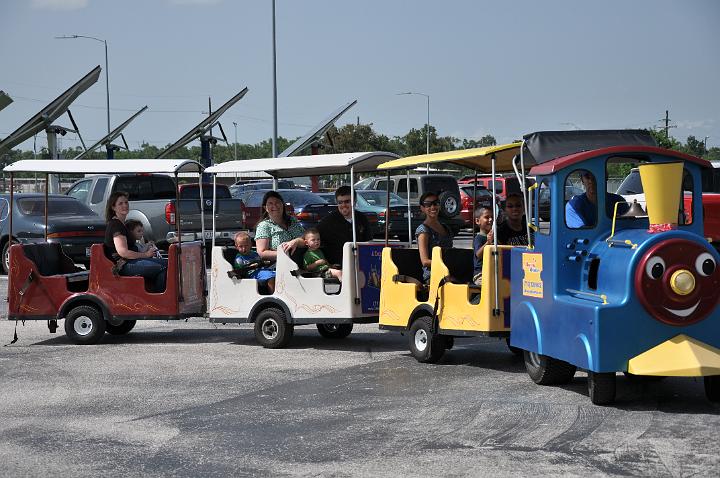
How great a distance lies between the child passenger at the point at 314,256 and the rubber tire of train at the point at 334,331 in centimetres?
89

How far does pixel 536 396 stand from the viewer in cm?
856

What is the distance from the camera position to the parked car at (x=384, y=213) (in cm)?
2795

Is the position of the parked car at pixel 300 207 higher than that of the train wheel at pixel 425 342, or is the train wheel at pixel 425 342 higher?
the parked car at pixel 300 207

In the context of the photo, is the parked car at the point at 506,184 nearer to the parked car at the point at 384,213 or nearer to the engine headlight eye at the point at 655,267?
the parked car at the point at 384,213

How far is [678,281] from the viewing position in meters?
7.73

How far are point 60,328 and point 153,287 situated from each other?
200 cm

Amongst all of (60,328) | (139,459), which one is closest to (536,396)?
(139,459)

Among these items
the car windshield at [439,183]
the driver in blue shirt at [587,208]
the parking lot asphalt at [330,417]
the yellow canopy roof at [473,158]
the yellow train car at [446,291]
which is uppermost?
the car windshield at [439,183]

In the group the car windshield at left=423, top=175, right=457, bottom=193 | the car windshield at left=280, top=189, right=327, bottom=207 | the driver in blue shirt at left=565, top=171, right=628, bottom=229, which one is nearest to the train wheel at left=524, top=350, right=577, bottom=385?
the driver in blue shirt at left=565, top=171, right=628, bottom=229

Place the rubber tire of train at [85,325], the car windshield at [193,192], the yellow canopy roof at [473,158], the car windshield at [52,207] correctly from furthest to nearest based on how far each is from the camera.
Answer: the car windshield at [193,192], the car windshield at [52,207], the rubber tire of train at [85,325], the yellow canopy roof at [473,158]

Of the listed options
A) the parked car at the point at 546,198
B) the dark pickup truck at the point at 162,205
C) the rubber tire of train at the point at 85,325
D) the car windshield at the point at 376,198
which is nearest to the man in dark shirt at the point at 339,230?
the rubber tire of train at the point at 85,325

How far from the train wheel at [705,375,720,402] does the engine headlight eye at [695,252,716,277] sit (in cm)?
82

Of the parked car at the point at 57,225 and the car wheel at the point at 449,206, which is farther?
the car wheel at the point at 449,206

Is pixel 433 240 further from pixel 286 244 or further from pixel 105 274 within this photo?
pixel 105 274
